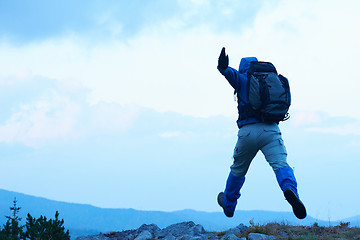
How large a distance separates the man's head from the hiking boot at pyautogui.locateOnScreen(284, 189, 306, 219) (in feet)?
6.91

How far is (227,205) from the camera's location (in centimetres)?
876

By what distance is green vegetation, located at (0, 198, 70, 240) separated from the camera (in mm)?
11656

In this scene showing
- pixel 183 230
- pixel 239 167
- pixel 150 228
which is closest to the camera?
pixel 239 167

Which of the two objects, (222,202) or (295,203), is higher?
(222,202)

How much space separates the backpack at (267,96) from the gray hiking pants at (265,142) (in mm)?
162

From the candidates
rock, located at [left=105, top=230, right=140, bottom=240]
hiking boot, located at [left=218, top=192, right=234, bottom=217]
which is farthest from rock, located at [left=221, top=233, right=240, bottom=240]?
rock, located at [left=105, top=230, right=140, bottom=240]

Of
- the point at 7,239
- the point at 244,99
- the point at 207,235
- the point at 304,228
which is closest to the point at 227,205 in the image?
the point at 244,99

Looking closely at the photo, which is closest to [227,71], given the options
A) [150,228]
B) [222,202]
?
[222,202]

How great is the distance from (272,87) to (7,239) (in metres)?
8.24

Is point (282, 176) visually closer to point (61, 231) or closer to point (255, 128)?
point (255, 128)

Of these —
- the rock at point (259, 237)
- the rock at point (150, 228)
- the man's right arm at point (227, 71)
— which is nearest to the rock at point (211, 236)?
the rock at point (259, 237)

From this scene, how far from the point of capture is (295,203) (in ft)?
23.5

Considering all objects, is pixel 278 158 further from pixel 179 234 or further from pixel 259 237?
pixel 179 234

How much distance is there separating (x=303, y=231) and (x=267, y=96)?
512 cm
